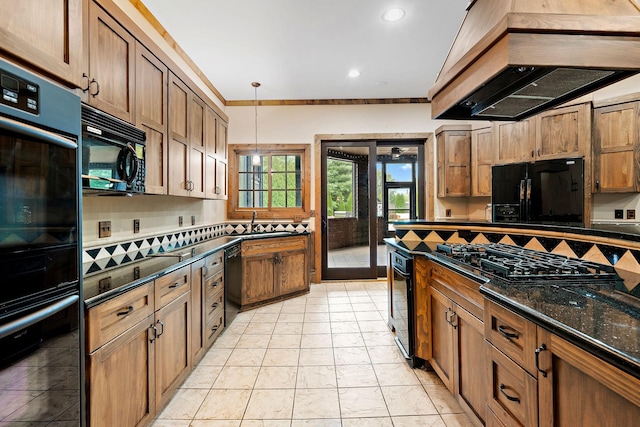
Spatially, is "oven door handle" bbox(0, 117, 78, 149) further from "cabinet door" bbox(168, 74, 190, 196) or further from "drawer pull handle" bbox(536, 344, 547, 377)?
"drawer pull handle" bbox(536, 344, 547, 377)

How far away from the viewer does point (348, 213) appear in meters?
4.75

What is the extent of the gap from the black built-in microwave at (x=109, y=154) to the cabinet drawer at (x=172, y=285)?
1.99 feet

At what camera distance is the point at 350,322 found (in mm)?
3047

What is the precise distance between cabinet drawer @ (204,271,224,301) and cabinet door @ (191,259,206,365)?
76 millimetres

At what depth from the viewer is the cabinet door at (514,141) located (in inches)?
140

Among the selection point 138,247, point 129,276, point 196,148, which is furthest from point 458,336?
point 196,148

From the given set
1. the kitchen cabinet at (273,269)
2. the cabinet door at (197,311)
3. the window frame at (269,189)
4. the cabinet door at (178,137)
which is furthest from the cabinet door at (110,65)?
the window frame at (269,189)

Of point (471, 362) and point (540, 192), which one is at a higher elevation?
point (540, 192)

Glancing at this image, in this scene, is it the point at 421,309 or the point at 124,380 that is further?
the point at 421,309

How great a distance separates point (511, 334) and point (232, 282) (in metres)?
2.71

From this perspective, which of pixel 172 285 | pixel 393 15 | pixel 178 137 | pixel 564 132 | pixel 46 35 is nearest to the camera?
Result: pixel 46 35

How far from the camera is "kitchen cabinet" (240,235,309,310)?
3.37 metres

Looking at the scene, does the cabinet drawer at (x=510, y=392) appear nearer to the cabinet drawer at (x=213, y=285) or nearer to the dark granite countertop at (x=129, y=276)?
the dark granite countertop at (x=129, y=276)

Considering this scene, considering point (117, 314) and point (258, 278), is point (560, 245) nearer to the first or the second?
point (117, 314)
